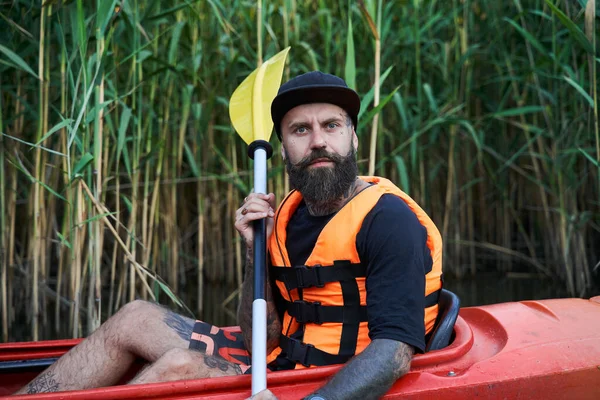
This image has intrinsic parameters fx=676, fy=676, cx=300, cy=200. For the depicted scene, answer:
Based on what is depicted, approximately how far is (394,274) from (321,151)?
0.45 metres

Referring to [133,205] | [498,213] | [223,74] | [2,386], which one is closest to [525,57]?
[498,213]

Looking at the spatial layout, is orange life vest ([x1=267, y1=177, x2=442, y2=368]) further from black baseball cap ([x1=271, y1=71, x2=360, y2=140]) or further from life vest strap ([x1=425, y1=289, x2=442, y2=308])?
black baseball cap ([x1=271, y1=71, x2=360, y2=140])

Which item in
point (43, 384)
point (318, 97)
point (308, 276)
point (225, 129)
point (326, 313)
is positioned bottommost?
point (43, 384)

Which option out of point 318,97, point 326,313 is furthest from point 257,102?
point 326,313

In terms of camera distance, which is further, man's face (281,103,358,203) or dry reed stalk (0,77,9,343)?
dry reed stalk (0,77,9,343)

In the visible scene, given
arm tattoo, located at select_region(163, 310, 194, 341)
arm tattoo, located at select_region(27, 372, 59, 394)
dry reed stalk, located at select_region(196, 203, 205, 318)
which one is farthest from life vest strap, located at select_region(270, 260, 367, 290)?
dry reed stalk, located at select_region(196, 203, 205, 318)

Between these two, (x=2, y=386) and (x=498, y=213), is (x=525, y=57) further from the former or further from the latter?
(x=2, y=386)

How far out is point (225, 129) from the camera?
390 cm

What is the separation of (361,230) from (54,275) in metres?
3.84

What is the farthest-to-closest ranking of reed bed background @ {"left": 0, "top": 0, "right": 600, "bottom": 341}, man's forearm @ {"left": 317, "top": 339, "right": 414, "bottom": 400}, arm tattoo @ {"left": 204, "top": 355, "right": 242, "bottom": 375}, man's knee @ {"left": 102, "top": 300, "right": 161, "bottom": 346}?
1. reed bed background @ {"left": 0, "top": 0, "right": 600, "bottom": 341}
2. man's knee @ {"left": 102, "top": 300, "right": 161, "bottom": 346}
3. arm tattoo @ {"left": 204, "top": 355, "right": 242, "bottom": 375}
4. man's forearm @ {"left": 317, "top": 339, "right": 414, "bottom": 400}

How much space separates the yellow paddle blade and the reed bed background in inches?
19.7

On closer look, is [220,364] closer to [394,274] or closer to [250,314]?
[250,314]

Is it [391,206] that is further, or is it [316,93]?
[316,93]

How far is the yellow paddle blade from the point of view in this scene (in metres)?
2.41
